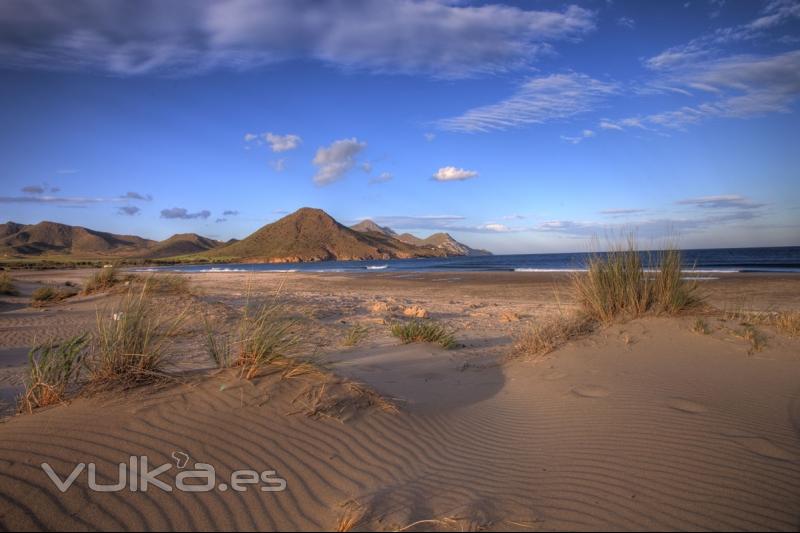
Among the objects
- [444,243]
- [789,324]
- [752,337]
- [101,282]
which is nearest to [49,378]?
[752,337]

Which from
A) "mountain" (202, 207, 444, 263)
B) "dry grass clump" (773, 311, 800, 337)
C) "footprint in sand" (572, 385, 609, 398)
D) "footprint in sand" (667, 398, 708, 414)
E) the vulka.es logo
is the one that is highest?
"mountain" (202, 207, 444, 263)

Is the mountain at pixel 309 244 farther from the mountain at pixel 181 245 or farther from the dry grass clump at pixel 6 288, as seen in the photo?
the dry grass clump at pixel 6 288

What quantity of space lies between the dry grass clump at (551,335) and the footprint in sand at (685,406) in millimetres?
2347

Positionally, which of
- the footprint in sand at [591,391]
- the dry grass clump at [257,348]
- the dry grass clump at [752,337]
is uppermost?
the dry grass clump at [257,348]

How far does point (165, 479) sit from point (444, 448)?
2052 millimetres

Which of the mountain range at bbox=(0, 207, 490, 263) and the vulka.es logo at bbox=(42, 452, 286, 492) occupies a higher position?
the mountain range at bbox=(0, 207, 490, 263)

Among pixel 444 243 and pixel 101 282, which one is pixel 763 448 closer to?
pixel 101 282

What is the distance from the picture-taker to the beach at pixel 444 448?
256 centimetres

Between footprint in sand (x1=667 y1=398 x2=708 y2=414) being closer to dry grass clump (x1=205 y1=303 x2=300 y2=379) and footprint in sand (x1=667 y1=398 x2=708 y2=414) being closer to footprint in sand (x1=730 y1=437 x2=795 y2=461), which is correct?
footprint in sand (x1=730 y1=437 x2=795 y2=461)

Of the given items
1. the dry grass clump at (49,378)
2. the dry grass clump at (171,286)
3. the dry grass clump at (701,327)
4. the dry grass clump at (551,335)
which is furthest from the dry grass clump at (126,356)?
the dry grass clump at (171,286)

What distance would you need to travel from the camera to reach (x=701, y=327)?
7.01m

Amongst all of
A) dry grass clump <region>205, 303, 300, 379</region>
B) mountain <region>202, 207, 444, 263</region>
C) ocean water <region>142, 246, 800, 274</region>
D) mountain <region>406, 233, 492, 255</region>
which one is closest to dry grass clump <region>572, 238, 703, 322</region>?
dry grass clump <region>205, 303, 300, 379</region>

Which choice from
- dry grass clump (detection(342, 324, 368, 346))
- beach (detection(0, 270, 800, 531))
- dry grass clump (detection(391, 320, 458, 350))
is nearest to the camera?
beach (detection(0, 270, 800, 531))

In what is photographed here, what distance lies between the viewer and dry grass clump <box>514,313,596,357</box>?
695cm
